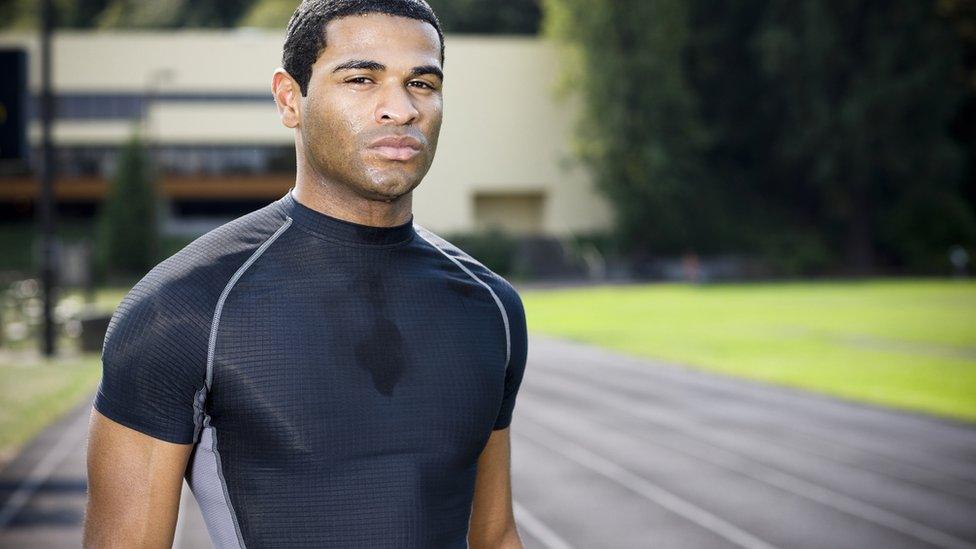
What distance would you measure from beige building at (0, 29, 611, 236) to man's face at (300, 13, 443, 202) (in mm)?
52100

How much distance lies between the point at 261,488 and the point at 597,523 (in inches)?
248

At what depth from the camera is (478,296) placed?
214cm

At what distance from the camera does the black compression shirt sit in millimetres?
1820

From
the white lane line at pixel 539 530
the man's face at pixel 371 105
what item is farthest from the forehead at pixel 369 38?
the white lane line at pixel 539 530


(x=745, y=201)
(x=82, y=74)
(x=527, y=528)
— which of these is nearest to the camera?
(x=527, y=528)

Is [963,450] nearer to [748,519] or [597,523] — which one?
[748,519]

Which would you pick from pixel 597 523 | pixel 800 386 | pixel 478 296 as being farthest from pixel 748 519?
pixel 800 386

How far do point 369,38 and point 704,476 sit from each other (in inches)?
317

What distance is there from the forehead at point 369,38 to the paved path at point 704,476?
573cm

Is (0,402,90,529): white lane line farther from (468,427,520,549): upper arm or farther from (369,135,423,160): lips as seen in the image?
(369,135,423,160): lips

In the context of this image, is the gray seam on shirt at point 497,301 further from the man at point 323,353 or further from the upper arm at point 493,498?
the upper arm at point 493,498

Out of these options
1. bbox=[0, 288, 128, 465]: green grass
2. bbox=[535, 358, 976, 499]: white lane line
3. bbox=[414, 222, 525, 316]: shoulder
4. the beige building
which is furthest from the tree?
bbox=[414, 222, 525, 316]: shoulder

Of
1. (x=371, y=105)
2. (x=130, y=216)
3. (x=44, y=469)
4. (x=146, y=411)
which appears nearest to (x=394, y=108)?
(x=371, y=105)

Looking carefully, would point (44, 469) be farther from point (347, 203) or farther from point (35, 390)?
point (347, 203)
